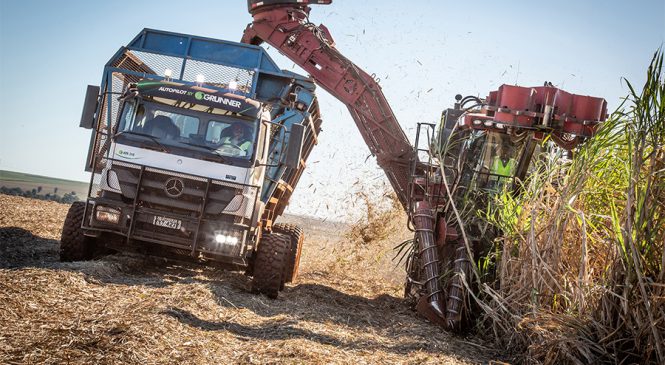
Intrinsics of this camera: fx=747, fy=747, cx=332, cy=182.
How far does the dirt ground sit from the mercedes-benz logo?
Answer: 3.59ft

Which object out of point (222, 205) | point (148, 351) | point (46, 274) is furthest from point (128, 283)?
point (148, 351)

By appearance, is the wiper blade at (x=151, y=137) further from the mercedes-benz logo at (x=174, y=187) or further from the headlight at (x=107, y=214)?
the headlight at (x=107, y=214)

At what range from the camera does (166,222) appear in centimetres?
950

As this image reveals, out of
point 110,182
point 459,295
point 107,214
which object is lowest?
point 459,295

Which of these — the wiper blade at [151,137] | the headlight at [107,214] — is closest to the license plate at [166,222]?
the headlight at [107,214]

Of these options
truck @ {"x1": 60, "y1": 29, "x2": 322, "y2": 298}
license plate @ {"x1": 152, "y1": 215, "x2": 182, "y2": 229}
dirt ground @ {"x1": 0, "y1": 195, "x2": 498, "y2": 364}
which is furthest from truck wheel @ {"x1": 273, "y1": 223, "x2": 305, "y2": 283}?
license plate @ {"x1": 152, "y1": 215, "x2": 182, "y2": 229}

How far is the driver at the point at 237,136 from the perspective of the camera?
9977mm

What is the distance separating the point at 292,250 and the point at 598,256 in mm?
6442

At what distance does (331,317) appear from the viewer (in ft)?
27.6

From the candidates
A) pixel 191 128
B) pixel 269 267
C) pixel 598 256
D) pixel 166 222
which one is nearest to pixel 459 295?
pixel 598 256

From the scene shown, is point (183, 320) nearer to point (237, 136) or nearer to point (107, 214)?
point (107, 214)

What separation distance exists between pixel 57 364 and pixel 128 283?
392 centimetres

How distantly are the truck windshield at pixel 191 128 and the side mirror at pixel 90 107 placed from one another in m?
0.38

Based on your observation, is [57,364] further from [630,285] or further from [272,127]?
[272,127]
